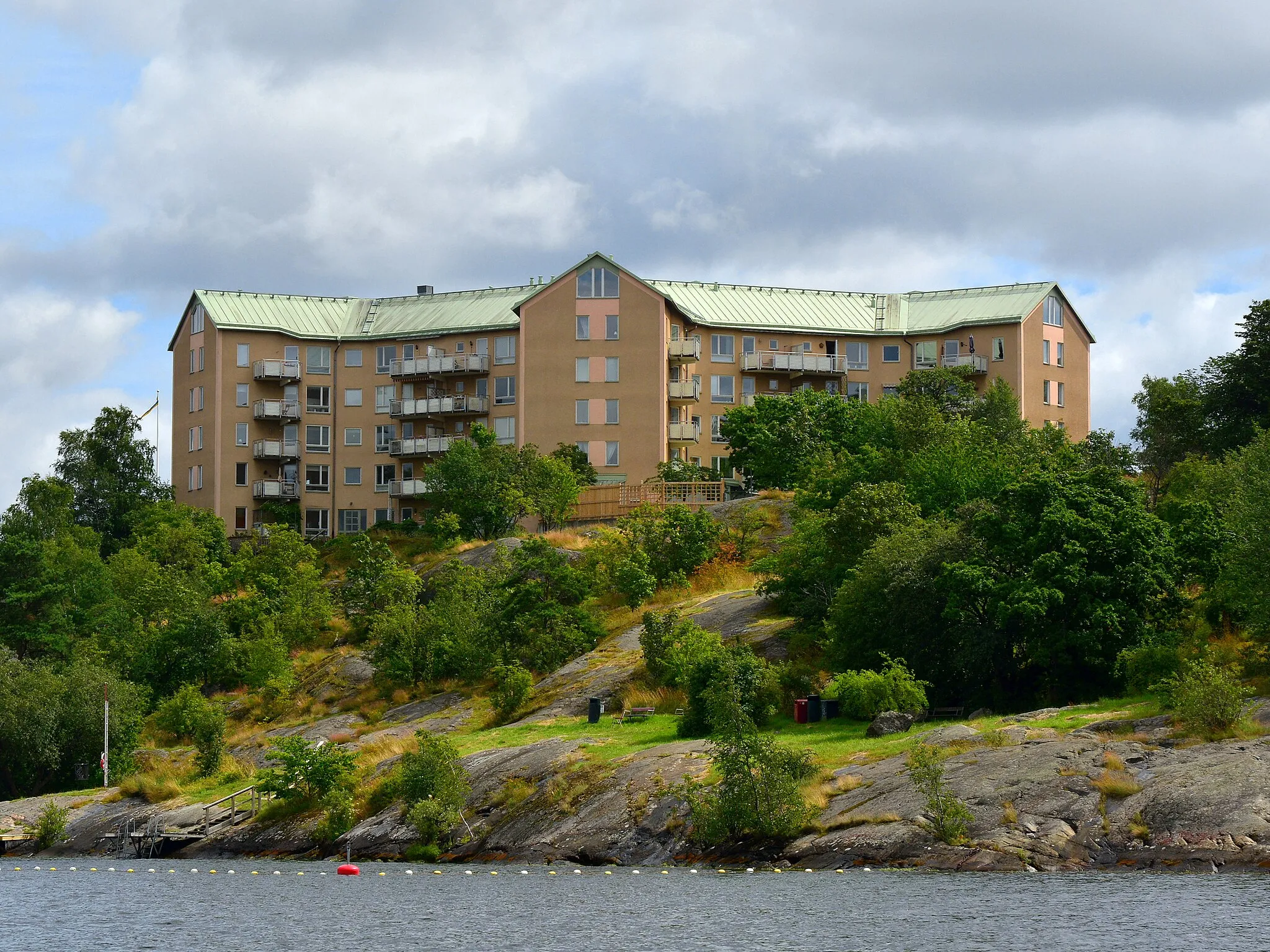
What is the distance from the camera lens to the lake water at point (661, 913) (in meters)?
41.5

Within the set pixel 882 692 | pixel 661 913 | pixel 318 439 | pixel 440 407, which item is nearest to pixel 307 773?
pixel 882 692

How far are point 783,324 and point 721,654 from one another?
2824 inches

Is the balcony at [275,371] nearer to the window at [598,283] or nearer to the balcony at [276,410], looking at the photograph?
the balcony at [276,410]

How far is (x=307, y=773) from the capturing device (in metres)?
68.1

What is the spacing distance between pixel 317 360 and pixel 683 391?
102ft

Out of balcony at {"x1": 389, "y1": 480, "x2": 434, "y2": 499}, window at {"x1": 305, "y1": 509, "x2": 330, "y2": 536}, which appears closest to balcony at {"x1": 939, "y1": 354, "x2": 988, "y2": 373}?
balcony at {"x1": 389, "y1": 480, "x2": 434, "y2": 499}

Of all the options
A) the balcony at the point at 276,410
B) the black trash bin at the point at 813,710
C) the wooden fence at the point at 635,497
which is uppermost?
the balcony at the point at 276,410

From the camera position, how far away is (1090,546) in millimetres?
64625

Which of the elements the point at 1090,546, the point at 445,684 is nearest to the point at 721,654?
the point at 1090,546

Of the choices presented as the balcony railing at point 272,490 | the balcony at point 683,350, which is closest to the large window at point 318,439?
the balcony railing at point 272,490

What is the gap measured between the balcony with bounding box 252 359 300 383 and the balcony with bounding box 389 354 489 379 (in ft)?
26.3

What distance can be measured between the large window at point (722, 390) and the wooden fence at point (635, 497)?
19.6m

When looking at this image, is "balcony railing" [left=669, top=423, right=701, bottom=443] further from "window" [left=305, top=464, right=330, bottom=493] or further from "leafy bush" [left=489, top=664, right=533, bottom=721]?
"leafy bush" [left=489, top=664, right=533, bottom=721]

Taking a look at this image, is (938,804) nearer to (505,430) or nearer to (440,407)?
(505,430)
